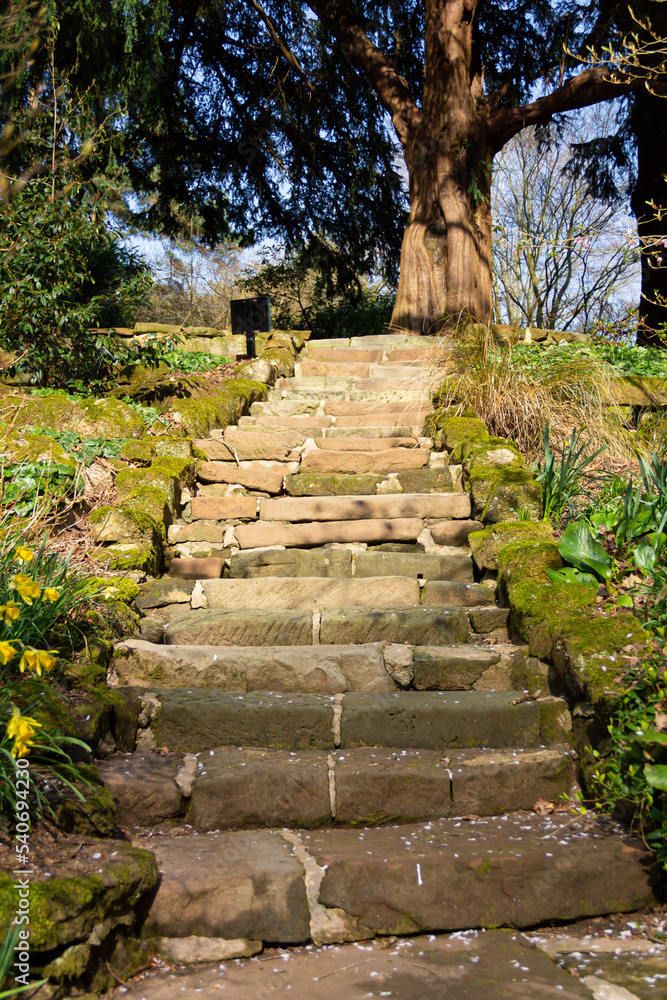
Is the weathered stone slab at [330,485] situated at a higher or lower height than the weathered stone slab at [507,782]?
higher

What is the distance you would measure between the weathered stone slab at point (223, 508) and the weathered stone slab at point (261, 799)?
2.08 meters

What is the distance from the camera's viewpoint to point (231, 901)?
6.25ft

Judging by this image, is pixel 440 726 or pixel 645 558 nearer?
pixel 440 726

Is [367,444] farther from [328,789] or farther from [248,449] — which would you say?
[328,789]

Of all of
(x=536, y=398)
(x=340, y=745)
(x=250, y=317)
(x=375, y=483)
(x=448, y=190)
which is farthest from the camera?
(x=448, y=190)

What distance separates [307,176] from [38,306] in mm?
5901

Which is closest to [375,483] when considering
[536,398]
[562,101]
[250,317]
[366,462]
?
[366,462]

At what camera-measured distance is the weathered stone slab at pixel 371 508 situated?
13.5 ft

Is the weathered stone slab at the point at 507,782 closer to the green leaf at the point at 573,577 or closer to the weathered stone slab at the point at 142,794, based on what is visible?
the green leaf at the point at 573,577

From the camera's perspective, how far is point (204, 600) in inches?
135

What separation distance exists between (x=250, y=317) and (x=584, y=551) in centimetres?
489

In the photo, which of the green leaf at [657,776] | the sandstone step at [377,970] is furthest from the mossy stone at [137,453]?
the green leaf at [657,776]

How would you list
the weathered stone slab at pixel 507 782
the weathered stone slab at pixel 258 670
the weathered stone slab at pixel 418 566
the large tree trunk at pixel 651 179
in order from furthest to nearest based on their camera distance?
the large tree trunk at pixel 651 179 < the weathered stone slab at pixel 418 566 < the weathered stone slab at pixel 258 670 < the weathered stone slab at pixel 507 782

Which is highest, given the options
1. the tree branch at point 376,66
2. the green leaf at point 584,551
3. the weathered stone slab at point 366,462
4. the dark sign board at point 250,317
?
the tree branch at point 376,66
